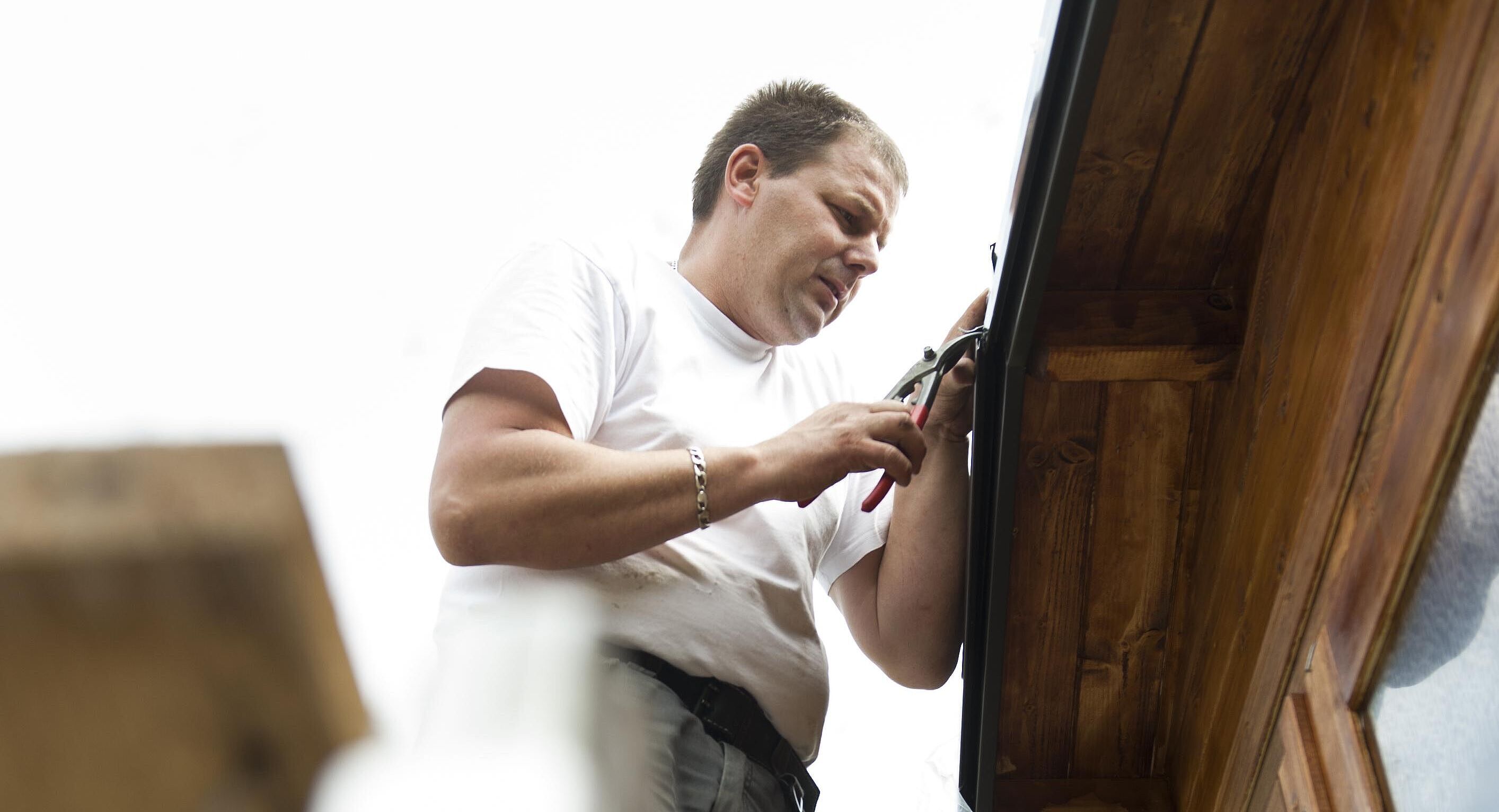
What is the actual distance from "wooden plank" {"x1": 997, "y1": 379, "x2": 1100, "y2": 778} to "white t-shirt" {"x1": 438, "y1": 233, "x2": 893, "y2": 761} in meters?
0.25

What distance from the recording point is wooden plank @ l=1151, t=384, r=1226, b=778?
1286mm

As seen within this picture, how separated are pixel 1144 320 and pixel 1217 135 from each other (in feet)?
0.74

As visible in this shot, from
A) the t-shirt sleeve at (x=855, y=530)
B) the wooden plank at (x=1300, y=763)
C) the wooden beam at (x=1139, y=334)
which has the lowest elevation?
the wooden plank at (x=1300, y=763)

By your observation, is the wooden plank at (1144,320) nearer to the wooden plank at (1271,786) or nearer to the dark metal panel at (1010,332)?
the dark metal panel at (1010,332)

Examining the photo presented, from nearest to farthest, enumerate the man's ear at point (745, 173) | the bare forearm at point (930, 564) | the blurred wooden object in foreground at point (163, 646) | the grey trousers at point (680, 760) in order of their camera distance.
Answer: the blurred wooden object in foreground at point (163, 646), the grey trousers at point (680, 760), the bare forearm at point (930, 564), the man's ear at point (745, 173)

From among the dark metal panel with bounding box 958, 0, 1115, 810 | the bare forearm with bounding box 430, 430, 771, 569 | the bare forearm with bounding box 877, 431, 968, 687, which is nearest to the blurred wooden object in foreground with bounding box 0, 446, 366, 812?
the bare forearm with bounding box 430, 430, 771, 569

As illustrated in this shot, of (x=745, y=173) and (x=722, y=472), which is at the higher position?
(x=745, y=173)

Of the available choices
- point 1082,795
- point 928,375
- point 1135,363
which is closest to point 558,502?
point 928,375

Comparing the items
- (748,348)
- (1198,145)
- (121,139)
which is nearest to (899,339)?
(748,348)

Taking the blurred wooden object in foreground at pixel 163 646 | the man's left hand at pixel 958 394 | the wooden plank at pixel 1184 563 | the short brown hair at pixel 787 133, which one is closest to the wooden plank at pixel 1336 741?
the wooden plank at pixel 1184 563

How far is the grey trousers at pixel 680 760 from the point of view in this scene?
1222 millimetres

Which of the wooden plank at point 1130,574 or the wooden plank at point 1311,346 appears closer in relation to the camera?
the wooden plank at point 1311,346

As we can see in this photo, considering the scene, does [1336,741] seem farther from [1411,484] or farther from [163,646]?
[163,646]

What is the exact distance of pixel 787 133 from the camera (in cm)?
192
